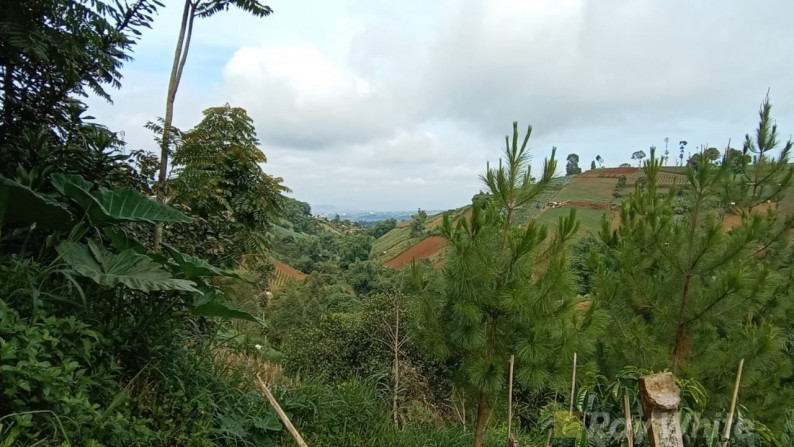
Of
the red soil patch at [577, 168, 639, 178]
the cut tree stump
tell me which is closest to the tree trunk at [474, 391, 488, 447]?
the cut tree stump

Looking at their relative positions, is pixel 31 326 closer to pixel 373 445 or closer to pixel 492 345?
pixel 373 445

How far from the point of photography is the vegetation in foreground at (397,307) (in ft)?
6.18

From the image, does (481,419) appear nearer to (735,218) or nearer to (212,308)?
(212,308)

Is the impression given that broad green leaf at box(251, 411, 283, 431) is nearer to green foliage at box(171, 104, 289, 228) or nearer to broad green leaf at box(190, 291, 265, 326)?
broad green leaf at box(190, 291, 265, 326)

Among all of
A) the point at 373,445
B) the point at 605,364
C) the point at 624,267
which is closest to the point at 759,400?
the point at 605,364

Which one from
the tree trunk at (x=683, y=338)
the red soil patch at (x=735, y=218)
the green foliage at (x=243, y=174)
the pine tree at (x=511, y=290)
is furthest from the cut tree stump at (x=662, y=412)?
the green foliage at (x=243, y=174)

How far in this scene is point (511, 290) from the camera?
2.88m

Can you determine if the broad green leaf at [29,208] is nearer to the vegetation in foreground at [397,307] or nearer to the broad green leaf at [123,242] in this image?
the vegetation in foreground at [397,307]

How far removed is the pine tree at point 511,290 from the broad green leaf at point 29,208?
2.17 meters

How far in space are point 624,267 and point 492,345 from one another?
1.67 metres

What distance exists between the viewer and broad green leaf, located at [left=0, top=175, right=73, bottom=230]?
203 cm

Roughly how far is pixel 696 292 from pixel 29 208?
4.51 m

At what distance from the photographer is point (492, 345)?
3.09m

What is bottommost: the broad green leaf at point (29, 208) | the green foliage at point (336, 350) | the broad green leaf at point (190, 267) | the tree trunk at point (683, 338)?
the green foliage at point (336, 350)
